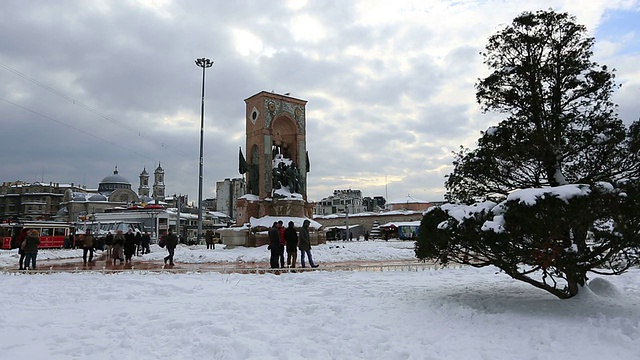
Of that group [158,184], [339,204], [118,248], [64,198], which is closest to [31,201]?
[64,198]

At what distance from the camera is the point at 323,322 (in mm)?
6703

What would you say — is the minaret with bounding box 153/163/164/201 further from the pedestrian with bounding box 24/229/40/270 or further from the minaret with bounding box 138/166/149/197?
the pedestrian with bounding box 24/229/40/270

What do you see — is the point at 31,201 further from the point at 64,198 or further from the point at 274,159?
the point at 274,159

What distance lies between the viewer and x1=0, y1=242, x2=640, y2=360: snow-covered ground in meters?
5.51

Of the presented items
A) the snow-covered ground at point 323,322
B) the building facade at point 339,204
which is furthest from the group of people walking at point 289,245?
the building facade at point 339,204

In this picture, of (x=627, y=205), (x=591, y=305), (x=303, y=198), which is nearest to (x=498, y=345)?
(x=591, y=305)

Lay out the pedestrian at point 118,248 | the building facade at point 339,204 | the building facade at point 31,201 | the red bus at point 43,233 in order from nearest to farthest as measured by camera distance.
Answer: the pedestrian at point 118,248
the red bus at point 43,233
the building facade at point 31,201
the building facade at point 339,204

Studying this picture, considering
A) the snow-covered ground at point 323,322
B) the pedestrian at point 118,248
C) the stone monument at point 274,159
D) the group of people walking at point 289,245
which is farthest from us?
the stone monument at point 274,159

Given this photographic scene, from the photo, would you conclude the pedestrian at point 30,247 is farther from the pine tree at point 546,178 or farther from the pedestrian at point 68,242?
the pedestrian at point 68,242

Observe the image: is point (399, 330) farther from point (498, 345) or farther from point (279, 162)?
point (279, 162)

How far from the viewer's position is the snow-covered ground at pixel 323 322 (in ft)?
18.1

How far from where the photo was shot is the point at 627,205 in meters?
5.69

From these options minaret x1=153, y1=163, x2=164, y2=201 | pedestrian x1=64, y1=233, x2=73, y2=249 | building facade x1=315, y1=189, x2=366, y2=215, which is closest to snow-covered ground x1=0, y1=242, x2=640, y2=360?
pedestrian x1=64, y1=233, x2=73, y2=249

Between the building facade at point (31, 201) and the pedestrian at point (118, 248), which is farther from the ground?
the building facade at point (31, 201)
